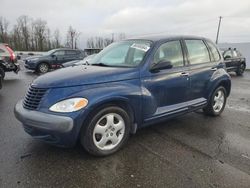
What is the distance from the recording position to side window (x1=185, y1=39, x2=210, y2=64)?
457 centimetres

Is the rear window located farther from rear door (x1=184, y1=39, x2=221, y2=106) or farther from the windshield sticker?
the windshield sticker

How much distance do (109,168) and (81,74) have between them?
1339 mm

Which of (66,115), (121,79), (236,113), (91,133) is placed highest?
(121,79)

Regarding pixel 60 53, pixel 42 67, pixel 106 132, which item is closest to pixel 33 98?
pixel 106 132

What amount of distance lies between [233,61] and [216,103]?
34.3ft

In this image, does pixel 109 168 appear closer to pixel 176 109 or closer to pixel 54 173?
pixel 54 173

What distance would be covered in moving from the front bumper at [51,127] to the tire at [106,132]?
0.23 metres

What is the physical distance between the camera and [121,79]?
3.47 m

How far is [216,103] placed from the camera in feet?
17.7

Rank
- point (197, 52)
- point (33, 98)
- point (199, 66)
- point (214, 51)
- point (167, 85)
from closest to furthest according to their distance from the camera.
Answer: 1. point (33, 98)
2. point (167, 85)
3. point (199, 66)
4. point (197, 52)
5. point (214, 51)

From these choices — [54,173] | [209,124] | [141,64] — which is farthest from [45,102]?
[209,124]

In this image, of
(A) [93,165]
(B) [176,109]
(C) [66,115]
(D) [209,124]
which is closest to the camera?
(C) [66,115]

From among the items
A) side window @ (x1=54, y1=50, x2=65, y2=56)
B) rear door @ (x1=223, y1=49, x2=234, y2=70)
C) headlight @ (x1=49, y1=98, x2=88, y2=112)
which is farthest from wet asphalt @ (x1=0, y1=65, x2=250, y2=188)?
side window @ (x1=54, y1=50, x2=65, y2=56)

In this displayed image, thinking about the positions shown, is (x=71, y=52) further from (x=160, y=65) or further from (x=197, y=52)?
(x=160, y=65)
